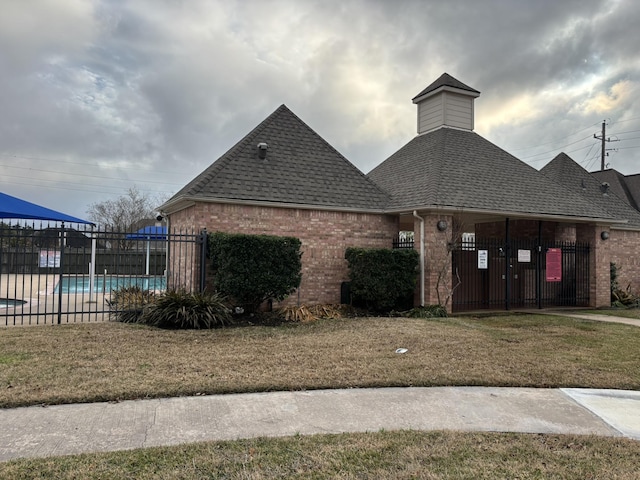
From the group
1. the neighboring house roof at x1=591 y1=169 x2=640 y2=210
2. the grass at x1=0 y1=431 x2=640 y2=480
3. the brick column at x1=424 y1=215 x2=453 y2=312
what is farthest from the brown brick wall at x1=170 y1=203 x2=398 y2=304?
the neighboring house roof at x1=591 y1=169 x2=640 y2=210

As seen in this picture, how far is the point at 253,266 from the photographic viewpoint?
10055mm

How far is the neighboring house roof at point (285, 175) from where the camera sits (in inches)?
458

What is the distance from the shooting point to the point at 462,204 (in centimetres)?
1257

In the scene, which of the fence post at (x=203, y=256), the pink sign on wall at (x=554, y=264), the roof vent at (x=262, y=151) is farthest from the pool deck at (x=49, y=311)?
the pink sign on wall at (x=554, y=264)

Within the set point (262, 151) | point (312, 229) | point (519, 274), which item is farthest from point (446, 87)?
point (312, 229)

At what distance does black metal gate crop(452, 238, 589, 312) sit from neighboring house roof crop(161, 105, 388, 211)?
357 cm

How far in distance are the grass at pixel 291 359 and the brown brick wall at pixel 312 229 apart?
8.49ft

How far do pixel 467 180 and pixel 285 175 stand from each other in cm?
581

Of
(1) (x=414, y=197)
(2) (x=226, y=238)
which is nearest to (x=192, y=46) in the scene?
(2) (x=226, y=238)

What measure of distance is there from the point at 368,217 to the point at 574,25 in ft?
27.6

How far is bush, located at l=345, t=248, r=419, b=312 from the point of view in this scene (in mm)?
11570

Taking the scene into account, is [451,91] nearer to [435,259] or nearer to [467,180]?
[467,180]

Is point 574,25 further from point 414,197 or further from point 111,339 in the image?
point 111,339

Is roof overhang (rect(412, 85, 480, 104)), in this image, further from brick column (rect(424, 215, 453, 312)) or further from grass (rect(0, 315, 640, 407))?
grass (rect(0, 315, 640, 407))
